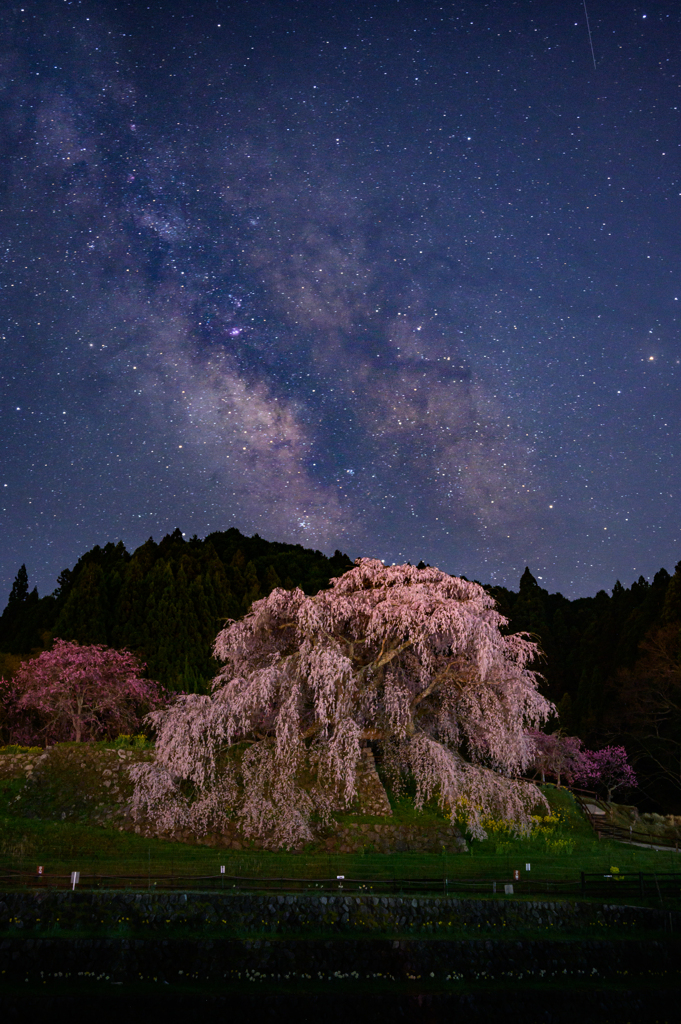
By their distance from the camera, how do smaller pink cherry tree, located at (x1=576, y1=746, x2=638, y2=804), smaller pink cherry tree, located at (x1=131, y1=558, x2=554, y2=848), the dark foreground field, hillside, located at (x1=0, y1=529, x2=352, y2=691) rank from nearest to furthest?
the dark foreground field
smaller pink cherry tree, located at (x1=131, y1=558, x2=554, y2=848)
smaller pink cherry tree, located at (x1=576, y1=746, x2=638, y2=804)
hillside, located at (x1=0, y1=529, x2=352, y2=691)

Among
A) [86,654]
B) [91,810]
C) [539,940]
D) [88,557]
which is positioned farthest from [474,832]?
[88,557]

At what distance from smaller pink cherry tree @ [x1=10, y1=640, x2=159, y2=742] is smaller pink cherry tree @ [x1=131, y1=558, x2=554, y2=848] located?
1235cm

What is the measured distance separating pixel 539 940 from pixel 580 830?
57.7 ft

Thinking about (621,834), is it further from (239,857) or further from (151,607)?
(151,607)

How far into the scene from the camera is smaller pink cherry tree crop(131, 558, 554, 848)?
21141 mm

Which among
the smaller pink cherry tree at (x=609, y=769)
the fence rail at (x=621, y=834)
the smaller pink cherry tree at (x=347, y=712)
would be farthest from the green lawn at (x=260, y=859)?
the smaller pink cherry tree at (x=609, y=769)

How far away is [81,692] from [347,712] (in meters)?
18.0

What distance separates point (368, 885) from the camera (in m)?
17.2

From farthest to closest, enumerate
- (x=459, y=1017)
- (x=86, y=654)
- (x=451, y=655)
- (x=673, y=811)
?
(x=673, y=811) → (x=86, y=654) → (x=451, y=655) → (x=459, y=1017)

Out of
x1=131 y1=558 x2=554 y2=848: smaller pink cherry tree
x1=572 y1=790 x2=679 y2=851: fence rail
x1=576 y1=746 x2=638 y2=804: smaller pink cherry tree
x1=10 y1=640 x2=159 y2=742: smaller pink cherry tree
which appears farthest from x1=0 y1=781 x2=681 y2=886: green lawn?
x1=576 y1=746 x2=638 y2=804: smaller pink cherry tree

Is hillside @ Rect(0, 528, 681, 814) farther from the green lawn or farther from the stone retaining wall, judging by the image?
the stone retaining wall

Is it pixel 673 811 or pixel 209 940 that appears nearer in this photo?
pixel 209 940

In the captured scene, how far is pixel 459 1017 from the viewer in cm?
1338

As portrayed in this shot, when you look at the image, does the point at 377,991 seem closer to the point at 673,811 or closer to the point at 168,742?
the point at 168,742
